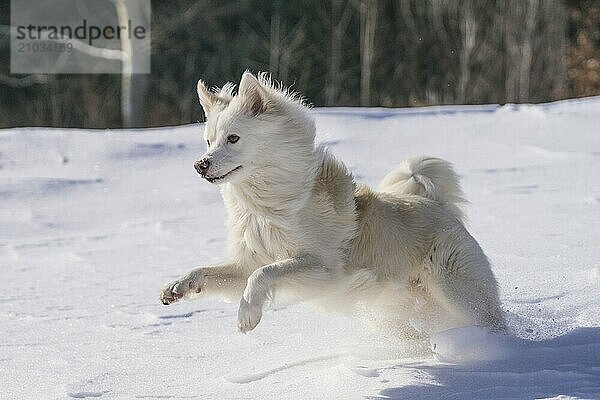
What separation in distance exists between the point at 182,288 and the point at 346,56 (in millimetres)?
15297

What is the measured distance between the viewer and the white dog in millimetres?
3475

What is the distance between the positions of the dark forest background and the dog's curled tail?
39.1 ft

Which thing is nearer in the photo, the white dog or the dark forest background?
the white dog

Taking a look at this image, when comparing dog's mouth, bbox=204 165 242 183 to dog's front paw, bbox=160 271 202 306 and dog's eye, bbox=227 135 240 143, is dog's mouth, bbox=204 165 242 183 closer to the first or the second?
dog's eye, bbox=227 135 240 143

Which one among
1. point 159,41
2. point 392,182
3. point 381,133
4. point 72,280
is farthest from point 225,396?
point 159,41

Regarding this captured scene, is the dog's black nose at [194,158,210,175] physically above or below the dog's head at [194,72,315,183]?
below

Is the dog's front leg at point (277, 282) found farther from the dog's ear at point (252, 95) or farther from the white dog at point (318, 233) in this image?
the dog's ear at point (252, 95)

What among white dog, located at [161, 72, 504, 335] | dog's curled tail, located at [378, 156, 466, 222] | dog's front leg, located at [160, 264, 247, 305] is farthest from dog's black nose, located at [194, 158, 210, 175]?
dog's curled tail, located at [378, 156, 466, 222]

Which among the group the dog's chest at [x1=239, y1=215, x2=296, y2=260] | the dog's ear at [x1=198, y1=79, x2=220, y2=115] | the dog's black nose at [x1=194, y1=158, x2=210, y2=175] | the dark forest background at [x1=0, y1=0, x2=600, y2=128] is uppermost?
the dog's ear at [x1=198, y1=79, x2=220, y2=115]

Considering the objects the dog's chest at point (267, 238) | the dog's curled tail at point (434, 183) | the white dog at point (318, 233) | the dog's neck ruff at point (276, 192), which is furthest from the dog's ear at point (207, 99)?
the dog's curled tail at point (434, 183)

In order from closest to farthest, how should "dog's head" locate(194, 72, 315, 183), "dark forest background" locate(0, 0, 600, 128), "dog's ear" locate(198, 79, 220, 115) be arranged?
1. "dog's head" locate(194, 72, 315, 183)
2. "dog's ear" locate(198, 79, 220, 115)
3. "dark forest background" locate(0, 0, 600, 128)

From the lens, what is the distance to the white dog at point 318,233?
3475 mm

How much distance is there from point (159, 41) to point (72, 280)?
36.8ft

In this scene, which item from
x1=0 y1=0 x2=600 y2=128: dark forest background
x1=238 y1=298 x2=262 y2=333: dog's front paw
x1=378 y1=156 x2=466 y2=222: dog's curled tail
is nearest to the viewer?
x1=238 y1=298 x2=262 y2=333: dog's front paw
